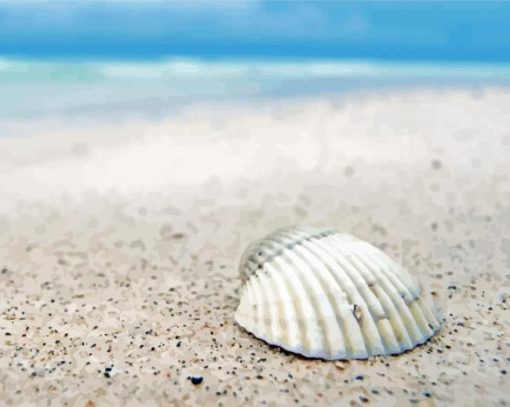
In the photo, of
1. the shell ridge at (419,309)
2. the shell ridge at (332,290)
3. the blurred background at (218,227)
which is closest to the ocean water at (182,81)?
the blurred background at (218,227)

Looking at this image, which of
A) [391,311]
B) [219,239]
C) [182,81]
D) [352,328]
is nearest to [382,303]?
[391,311]

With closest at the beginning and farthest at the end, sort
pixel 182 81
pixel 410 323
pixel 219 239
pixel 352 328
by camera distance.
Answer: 1. pixel 352 328
2. pixel 410 323
3. pixel 219 239
4. pixel 182 81

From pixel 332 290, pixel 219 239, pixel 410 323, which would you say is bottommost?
pixel 219 239

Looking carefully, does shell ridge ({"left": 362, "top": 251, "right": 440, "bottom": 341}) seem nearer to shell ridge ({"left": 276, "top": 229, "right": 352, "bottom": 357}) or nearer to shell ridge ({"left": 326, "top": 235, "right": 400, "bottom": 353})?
shell ridge ({"left": 326, "top": 235, "right": 400, "bottom": 353})

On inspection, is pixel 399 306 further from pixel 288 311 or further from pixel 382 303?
pixel 288 311

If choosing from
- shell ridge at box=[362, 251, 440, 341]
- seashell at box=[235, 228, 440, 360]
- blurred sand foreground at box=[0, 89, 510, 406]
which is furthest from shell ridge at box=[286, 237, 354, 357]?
shell ridge at box=[362, 251, 440, 341]

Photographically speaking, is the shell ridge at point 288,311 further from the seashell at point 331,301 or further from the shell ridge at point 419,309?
the shell ridge at point 419,309

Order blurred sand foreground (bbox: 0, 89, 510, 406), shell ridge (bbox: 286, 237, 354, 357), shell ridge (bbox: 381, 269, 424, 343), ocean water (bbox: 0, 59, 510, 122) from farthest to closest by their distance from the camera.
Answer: ocean water (bbox: 0, 59, 510, 122) < shell ridge (bbox: 381, 269, 424, 343) < shell ridge (bbox: 286, 237, 354, 357) < blurred sand foreground (bbox: 0, 89, 510, 406)
